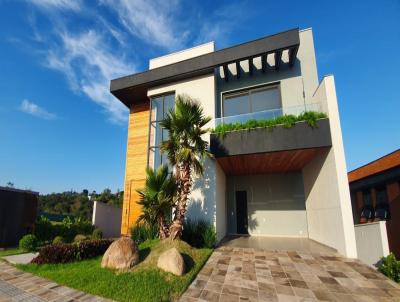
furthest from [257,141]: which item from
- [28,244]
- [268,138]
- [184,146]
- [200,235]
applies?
[28,244]

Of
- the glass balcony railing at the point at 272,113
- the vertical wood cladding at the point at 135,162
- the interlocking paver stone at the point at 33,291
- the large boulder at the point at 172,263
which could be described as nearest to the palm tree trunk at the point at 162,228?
the large boulder at the point at 172,263

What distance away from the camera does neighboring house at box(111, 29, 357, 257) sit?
798cm

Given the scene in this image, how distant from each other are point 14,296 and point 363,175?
1857 cm

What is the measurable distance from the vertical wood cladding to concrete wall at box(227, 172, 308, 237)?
528 cm

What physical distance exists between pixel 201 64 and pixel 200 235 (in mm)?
7866

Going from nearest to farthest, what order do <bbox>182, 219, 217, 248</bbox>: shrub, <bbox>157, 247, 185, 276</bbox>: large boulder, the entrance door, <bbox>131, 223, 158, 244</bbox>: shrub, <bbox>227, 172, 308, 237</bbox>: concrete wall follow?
<bbox>157, 247, 185, 276</bbox>: large boulder < <bbox>182, 219, 217, 248</bbox>: shrub < <bbox>131, 223, 158, 244</bbox>: shrub < <bbox>227, 172, 308, 237</bbox>: concrete wall < the entrance door

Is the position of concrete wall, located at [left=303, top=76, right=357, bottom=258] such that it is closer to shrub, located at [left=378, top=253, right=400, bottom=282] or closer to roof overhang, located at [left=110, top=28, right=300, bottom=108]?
shrub, located at [left=378, top=253, right=400, bottom=282]

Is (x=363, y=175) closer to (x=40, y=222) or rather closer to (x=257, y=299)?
(x=257, y=299)

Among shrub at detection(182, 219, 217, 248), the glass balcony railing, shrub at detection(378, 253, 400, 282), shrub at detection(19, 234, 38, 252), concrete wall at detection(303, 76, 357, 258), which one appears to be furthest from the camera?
shrub at detection(19, 234, 38, 252)

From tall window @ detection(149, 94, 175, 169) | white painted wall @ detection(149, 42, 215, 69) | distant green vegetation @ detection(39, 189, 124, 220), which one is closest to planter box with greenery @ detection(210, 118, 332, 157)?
tall window @ detection(149, 94, 175, 169)

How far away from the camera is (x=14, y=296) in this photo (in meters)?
4.64

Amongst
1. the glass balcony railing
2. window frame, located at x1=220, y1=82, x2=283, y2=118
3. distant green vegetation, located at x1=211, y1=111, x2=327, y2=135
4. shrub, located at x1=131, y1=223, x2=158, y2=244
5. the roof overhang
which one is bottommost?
shrub, located at x1=131, y1=223, x2=158, y2=244

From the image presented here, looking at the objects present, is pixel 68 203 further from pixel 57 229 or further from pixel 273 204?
pixel 273 204

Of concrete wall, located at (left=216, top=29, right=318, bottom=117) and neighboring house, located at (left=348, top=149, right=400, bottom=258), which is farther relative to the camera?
concrete wall, located at (left=216, top=29, right=318, bottom=117)
